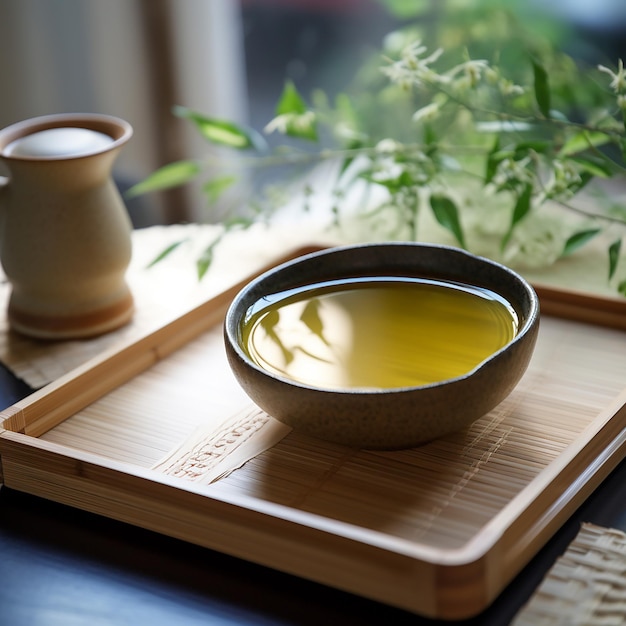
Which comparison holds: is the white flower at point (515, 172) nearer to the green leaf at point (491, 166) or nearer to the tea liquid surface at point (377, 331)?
the green leaf at point (491, 166)

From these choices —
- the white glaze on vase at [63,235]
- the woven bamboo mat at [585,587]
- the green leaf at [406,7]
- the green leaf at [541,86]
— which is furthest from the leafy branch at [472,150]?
the green leaf at [406,7]

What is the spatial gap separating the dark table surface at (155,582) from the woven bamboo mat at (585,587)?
10mm

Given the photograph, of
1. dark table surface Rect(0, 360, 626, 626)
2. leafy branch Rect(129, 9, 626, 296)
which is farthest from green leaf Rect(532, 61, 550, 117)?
dark table surface Rect(0, 360, 626, 626)

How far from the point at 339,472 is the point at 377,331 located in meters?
0.16

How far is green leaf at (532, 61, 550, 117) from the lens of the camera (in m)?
0.97

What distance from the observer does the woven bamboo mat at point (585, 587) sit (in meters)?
0.62

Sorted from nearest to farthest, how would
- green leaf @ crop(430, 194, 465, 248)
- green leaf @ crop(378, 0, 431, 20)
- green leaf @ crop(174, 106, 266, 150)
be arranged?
green leaf @ crop(430, 194, 465, 248) → green leaf @ crop(174, 106, 266, 150) → green leaf @ crop(378, 0, 431, 20)

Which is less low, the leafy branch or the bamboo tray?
the leafy branch

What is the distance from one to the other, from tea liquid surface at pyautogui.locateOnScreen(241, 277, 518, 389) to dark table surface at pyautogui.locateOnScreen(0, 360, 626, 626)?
6.4 inches

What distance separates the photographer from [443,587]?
608 mm

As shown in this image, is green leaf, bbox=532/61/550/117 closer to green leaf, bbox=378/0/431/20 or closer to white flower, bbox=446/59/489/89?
white flower, bbox=446/59/489/89

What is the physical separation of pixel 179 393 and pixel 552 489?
0.37 meters

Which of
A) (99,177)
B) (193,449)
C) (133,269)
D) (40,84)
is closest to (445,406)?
(193,449)

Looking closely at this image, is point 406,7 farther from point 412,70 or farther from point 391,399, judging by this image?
point 391,399
